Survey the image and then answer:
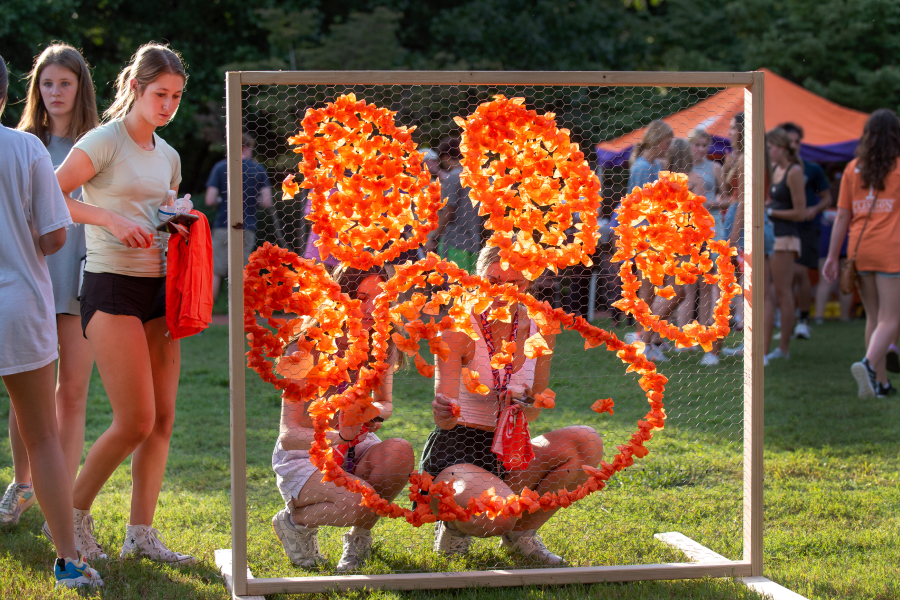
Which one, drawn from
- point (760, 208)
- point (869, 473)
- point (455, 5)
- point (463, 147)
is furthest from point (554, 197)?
point (455, 5)

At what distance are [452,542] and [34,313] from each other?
1509 mm

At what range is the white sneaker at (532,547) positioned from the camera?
2.65m

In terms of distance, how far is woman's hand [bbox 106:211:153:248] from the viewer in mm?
2395

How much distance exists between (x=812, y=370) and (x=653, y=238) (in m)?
3.98

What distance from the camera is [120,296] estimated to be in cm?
249

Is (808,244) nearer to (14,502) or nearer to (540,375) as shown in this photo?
(540,375)

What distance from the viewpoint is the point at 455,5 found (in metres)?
15.1

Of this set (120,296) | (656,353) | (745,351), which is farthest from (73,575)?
(656,353)

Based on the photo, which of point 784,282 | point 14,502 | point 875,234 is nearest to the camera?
point 14,502

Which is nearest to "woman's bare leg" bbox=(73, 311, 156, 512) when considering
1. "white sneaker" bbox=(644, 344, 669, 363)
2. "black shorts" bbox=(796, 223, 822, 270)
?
"white sneaker" bbox=(644, 344, 669, 363)

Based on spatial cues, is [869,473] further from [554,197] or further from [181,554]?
[181,554]

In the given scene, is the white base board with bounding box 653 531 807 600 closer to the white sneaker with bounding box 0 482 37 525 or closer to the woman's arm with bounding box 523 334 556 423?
the woman's arm with bounding box 523 334 556 423

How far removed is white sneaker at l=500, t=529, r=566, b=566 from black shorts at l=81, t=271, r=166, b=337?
55.6 inches

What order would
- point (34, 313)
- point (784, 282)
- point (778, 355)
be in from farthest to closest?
point (778, 355)
point (784, 282)
point (34, 313)
